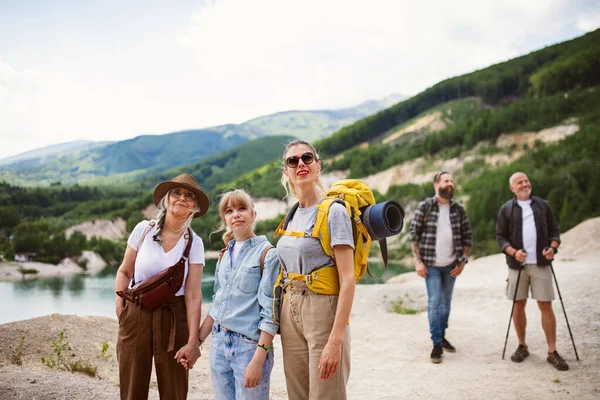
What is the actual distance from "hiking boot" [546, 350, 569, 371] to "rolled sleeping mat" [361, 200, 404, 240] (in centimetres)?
398

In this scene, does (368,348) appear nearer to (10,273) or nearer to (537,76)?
(10,273)

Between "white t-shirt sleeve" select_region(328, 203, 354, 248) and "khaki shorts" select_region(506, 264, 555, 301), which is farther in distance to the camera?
"khaki shorts" select_region(506, 264, 555, 301)

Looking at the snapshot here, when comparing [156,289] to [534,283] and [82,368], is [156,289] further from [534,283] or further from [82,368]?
[534,283]

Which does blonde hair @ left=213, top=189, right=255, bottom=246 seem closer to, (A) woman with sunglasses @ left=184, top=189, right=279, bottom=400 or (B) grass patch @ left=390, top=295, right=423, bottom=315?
(A) woman with sunglasses @ left=184, top=189, right=279, bottom=400

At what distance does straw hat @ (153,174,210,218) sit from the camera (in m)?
2.98

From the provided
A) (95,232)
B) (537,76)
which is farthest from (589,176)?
(95,232)

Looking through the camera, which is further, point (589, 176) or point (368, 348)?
point (589, 176)

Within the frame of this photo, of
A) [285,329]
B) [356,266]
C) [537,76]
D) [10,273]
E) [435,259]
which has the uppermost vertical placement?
[537,76]

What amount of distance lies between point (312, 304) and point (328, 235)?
37cm

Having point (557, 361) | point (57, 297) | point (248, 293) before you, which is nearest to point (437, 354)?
point (557, 361)

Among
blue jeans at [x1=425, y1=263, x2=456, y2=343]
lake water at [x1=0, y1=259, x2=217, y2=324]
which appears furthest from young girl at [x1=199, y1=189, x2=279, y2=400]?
lake water at [x1=0, y1=259, x2=217, y2=324]

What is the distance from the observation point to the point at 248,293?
2.62 m

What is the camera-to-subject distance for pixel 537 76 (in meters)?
67.7

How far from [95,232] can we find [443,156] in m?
53.8
